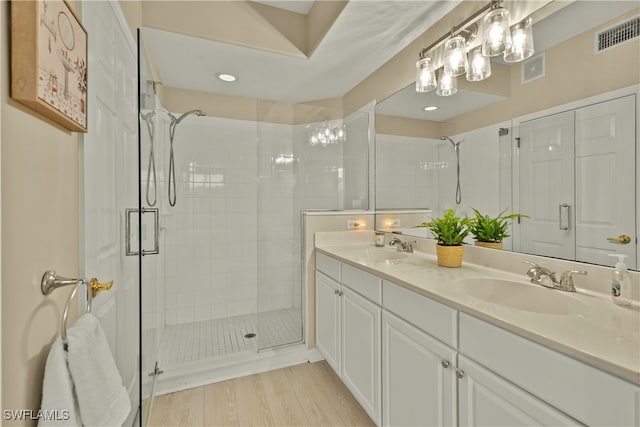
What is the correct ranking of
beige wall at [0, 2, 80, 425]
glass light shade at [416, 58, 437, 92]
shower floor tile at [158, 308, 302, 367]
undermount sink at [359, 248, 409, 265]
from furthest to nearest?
shower floor tile at [158, 308, 302, 367] < undermount sink at [359, 248, 409, 265] < glass light shade at [416, 58, 437, 92] < beige wall at [0, 2, 80, 425]

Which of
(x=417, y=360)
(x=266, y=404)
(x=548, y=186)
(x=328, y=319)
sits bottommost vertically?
(x=266, y=404)

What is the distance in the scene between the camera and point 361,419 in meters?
1.77

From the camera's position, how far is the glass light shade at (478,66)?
5.17 feet

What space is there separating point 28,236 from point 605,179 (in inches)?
72.7

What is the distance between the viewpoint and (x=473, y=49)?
A: 167 cm

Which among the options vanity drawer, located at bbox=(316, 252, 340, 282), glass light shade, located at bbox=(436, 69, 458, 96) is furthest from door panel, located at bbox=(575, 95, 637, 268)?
vanity drawer, located at bbox=(316, 252, 340, 282)

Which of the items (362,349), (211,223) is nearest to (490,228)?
(362,349)

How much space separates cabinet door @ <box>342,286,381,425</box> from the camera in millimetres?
1564

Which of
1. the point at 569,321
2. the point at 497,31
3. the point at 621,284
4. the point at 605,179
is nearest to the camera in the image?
the point at 569,321

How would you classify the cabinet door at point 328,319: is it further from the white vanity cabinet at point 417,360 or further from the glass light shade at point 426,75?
the glass light shade at point 426,75

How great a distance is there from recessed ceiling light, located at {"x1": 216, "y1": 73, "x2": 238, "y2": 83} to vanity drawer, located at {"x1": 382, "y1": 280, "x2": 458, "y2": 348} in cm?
219

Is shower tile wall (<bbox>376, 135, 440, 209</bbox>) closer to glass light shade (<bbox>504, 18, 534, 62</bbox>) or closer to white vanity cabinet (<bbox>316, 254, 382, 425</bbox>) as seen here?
glass light shade (<bbox>504, 18, 534, 62</bbox>)

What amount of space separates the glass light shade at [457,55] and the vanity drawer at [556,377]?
1401 millimetres

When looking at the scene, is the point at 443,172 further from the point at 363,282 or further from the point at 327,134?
the point at 327,134
